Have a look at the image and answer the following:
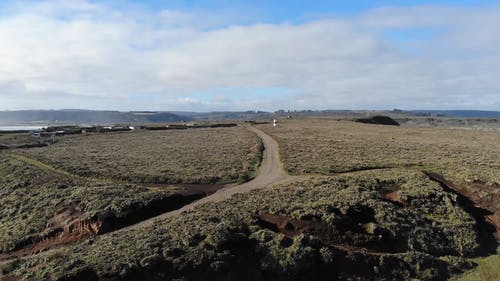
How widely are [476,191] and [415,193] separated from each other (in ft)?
17.8

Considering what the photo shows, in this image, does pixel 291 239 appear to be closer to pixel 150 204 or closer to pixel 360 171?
pixel 150 204

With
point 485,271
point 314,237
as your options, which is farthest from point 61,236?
point 485,271

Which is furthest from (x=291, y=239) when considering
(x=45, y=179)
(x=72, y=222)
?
(x=45, y=179)

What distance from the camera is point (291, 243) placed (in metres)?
22.7

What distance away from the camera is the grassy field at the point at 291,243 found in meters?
20.2

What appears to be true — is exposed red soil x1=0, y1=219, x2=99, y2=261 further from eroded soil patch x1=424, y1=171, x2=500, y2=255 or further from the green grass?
eroded soil patch x1=424, y1=171, x2=500, y2=255

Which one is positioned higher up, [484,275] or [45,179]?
[45,179]

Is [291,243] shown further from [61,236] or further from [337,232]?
[61,236]

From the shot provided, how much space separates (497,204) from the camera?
3003 centimetres

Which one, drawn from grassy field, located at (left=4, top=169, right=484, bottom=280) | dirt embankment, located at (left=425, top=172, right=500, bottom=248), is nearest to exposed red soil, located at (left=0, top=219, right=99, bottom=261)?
grassy field, located at (left=4, top=169, right=484, bottom=280)

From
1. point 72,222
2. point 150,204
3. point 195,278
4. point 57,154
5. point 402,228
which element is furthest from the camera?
point 57,154

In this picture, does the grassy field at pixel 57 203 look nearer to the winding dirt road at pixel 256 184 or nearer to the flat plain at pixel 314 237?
the flat plain at pixel 314 237

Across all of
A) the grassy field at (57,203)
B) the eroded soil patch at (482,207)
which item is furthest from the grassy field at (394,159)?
the grassy field at (57,203)

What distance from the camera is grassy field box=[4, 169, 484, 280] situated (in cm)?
2016
